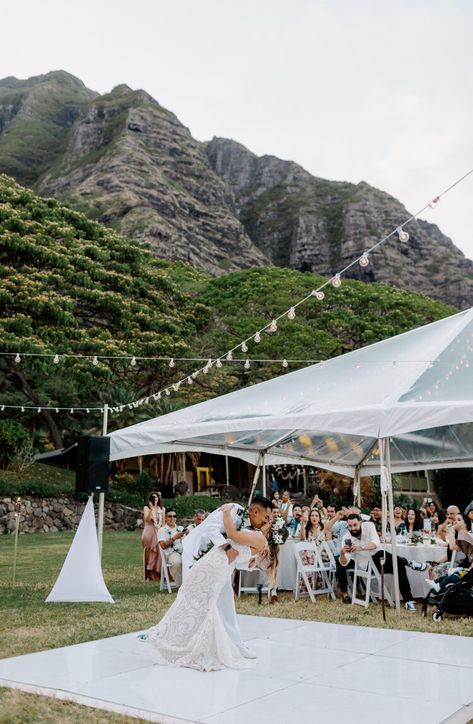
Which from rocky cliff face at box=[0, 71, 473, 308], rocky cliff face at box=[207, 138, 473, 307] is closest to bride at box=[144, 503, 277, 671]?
rocky cliff face at box=[0, 71, 473, 308]

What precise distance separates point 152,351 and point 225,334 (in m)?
4.71

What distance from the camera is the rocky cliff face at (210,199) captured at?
54.2 m

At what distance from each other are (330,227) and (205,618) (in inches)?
2839

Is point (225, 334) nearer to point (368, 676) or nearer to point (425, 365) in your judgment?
point (425, 365)

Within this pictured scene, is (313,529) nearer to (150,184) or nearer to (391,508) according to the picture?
(391,508)

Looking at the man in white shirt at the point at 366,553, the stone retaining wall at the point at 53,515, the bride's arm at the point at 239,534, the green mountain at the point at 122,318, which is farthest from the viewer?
the stone retaining wall at the point at 53,515

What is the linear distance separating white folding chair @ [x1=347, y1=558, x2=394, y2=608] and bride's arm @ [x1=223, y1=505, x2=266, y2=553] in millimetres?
3309

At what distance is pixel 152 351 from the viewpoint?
72.2 ft

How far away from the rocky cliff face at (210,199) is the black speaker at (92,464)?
133 feet

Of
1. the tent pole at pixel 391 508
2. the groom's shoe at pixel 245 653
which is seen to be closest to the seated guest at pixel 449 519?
the tent pole at pixel 391 508

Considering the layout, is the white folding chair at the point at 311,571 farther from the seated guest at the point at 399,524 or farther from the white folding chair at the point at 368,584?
the seated guest at the point at 399,524

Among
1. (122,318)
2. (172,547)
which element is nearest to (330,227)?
(122,318)

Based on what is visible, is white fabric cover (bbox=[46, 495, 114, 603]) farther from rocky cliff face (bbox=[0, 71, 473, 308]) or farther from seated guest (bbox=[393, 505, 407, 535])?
rocky cliff face (bbox=[0, 71, 473, 308])

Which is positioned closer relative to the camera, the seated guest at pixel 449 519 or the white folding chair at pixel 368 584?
the white folding chair at pixel 368 584
